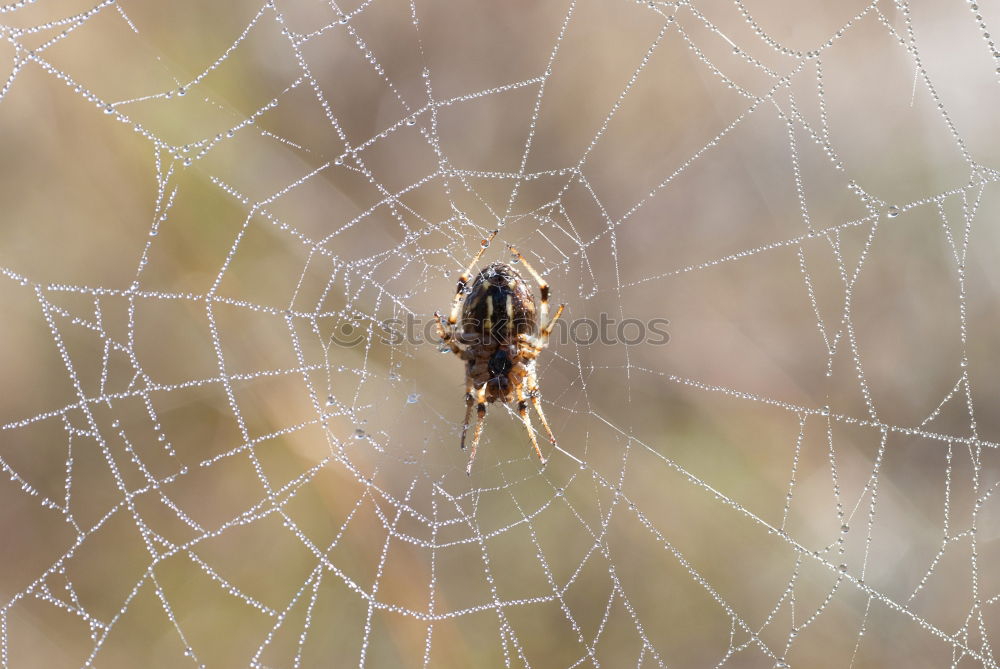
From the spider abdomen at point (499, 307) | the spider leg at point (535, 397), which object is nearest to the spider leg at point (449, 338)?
the spider abdomen at point (499, 307)

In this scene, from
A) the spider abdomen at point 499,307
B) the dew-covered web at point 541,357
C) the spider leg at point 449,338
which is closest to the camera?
the spider abdomen at point 499,307

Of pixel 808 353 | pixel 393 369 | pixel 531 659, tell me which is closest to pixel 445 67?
pixel 393 369

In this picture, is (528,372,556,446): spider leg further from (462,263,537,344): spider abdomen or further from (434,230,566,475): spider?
(462,263,537,344): spider abdomen

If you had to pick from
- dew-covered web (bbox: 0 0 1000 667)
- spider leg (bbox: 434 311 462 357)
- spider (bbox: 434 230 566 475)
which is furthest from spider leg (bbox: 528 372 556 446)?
spider leg (bbox: 434 311 462 357)

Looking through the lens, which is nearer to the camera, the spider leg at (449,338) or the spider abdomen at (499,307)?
the spider abdomen at (499,307)

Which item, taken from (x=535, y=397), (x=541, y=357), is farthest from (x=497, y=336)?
(x=541, y=357)

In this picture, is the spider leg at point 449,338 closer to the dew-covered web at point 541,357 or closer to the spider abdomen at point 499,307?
the spider abdomen at point 499,307

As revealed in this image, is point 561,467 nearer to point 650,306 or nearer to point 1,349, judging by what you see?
point 650,306

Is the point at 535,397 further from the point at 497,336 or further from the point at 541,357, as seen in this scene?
the point at 541,357
